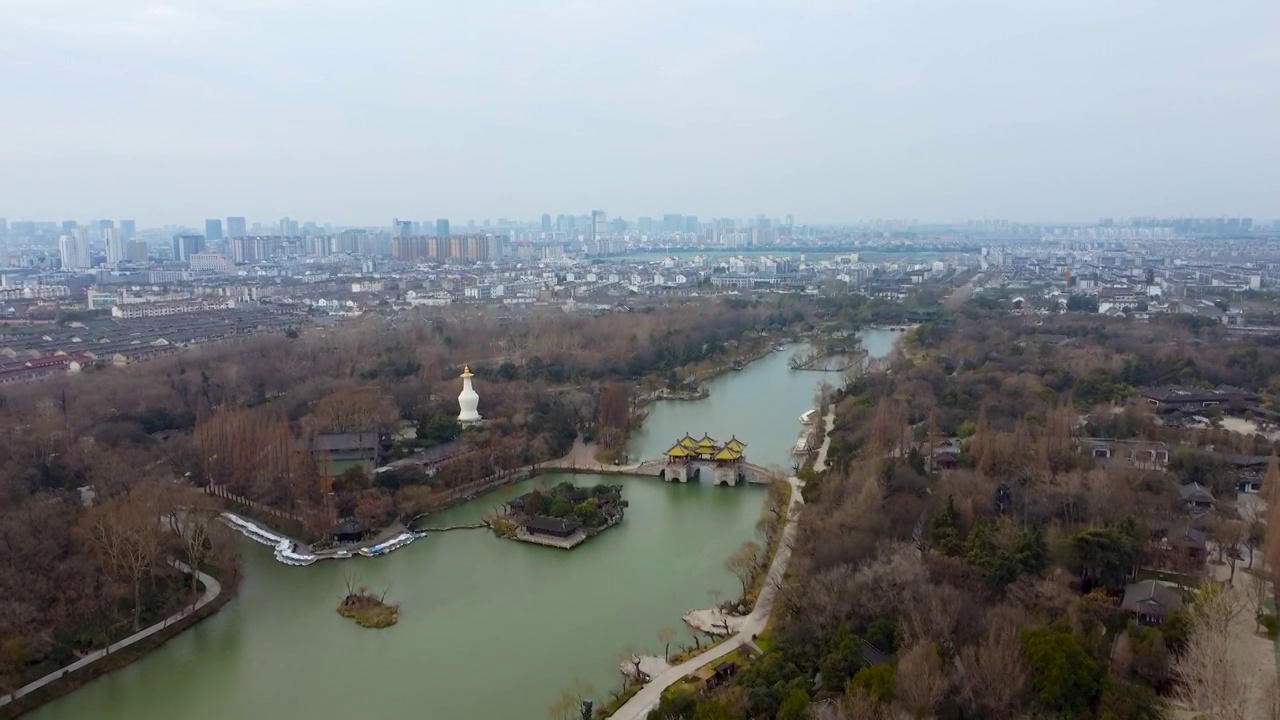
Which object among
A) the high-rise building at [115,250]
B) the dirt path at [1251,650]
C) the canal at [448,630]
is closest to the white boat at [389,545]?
the canal at [448,630]

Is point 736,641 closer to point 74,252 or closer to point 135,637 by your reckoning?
point 135,637

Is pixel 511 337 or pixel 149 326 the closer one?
pixel 511 337

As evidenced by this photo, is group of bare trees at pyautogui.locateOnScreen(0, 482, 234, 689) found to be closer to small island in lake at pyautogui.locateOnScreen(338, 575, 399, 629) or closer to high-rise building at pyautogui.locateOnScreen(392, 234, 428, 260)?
small island in lake at pyautogui.locateOnScreen(338, 575, 399, 629)

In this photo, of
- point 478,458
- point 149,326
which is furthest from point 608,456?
point 149,326

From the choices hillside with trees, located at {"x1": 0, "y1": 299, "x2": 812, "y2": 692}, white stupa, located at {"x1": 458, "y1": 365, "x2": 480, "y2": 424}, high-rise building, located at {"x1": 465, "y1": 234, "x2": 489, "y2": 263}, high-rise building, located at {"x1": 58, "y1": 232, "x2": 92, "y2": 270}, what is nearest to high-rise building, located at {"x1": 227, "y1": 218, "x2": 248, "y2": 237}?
high-rise building, located at {"x1": 58, "y1": 232, "x2": 92, "y2": 270}

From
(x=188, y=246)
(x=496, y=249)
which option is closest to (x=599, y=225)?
(x=496, y=249)

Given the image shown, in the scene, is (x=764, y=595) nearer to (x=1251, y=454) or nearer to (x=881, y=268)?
(x=1251, y=454)
